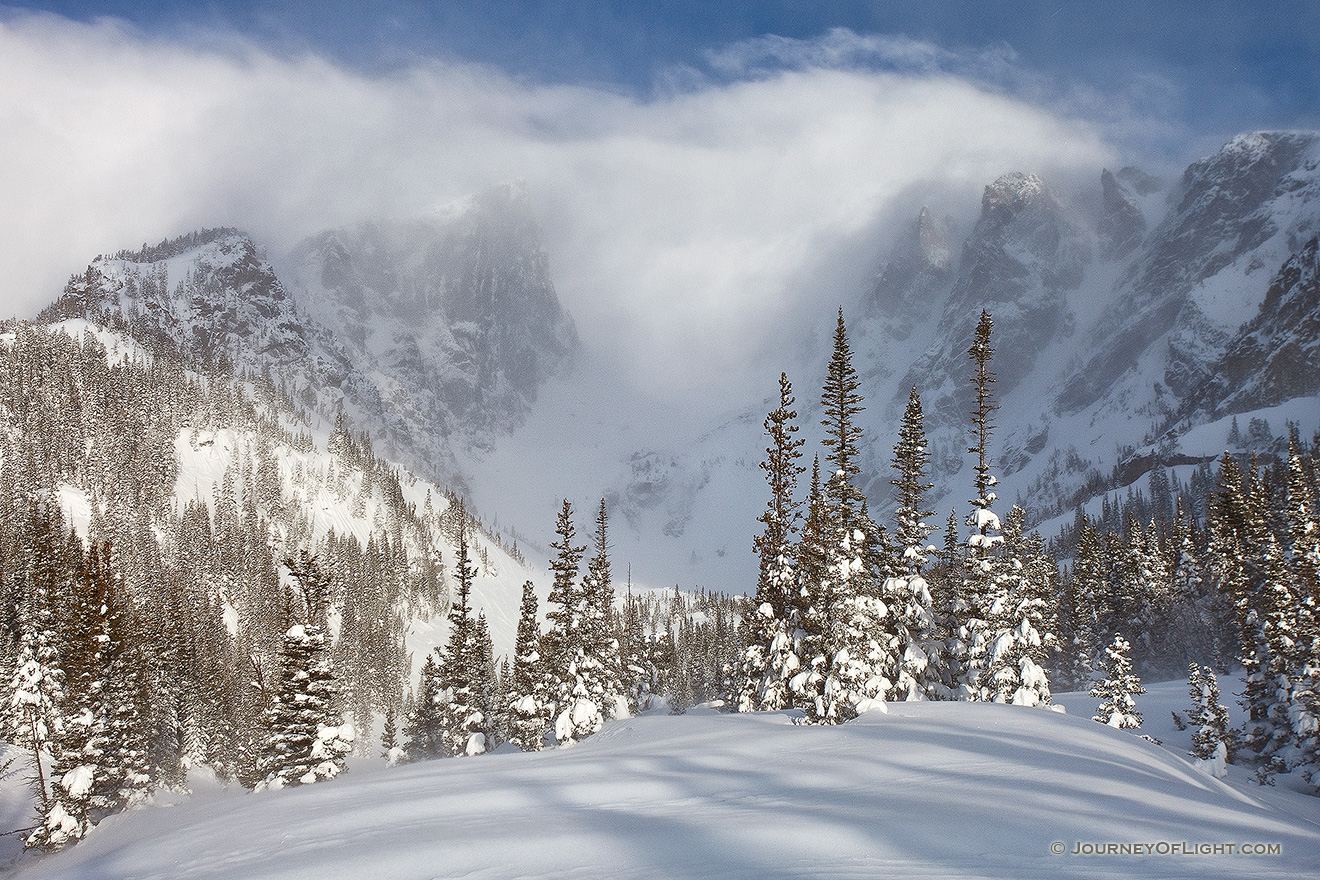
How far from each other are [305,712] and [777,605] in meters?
22.7

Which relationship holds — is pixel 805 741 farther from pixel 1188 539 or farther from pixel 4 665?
pixel 1188 539

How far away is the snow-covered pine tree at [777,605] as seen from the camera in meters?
24.8

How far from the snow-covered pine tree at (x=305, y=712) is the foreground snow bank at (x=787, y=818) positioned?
1956 centimetres

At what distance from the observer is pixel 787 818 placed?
359 inches

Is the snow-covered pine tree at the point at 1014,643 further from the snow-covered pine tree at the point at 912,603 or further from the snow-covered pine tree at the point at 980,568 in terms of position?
the snow-covered pine tree at the point at 912,603

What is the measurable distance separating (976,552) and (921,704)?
12965mm

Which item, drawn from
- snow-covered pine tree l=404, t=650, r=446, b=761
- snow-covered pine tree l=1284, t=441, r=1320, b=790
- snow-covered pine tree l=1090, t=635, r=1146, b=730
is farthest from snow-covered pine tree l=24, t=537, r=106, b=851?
snow-covered pine tree l=1284, t=441, r=1320, b=790

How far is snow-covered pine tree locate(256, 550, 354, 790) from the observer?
33.5 metres

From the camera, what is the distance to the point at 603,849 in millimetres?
8469

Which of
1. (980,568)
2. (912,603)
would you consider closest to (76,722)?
(912,603)

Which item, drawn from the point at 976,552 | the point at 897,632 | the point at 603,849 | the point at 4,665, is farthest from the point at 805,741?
the point at 4,665

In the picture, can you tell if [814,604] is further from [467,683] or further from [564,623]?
[467,683]

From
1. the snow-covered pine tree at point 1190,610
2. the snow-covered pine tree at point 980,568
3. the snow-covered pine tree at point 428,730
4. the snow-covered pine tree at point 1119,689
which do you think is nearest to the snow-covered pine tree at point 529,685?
the snow-covered pine tree at point 428,730

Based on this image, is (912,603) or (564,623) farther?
(564,623)
